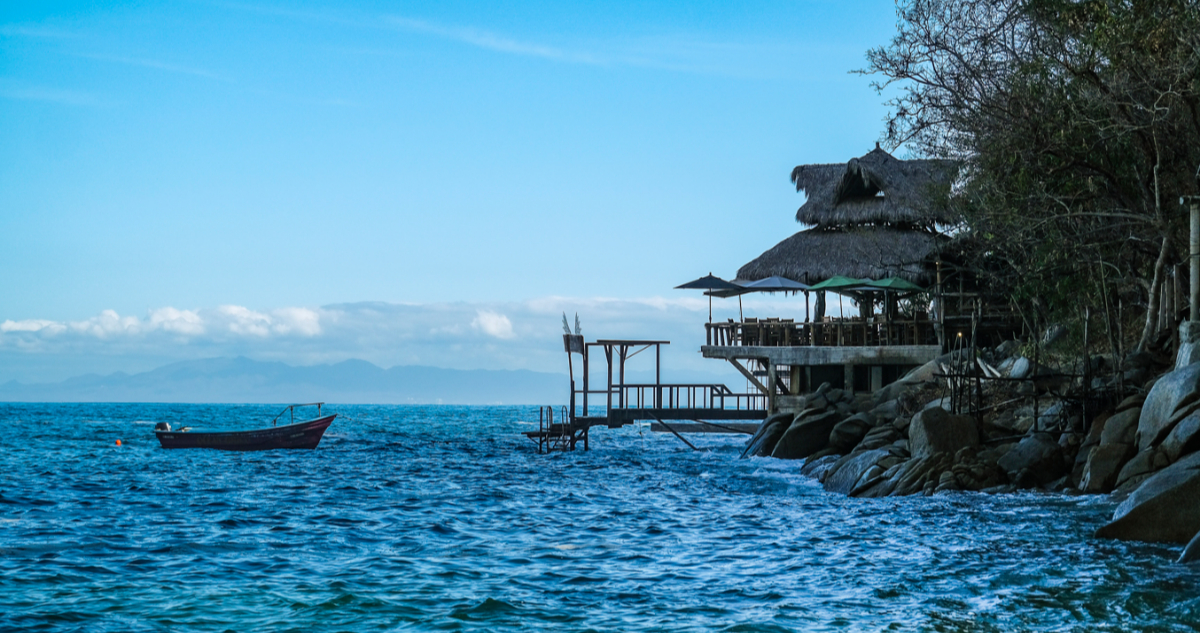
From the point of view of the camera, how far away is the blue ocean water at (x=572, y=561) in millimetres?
9398

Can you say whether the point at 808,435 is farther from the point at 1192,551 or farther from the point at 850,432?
the point at 1192,551

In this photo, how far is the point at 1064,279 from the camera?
24.5m

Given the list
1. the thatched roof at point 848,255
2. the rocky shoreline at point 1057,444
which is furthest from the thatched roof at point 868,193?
the rocky shoreline at point 1057,444

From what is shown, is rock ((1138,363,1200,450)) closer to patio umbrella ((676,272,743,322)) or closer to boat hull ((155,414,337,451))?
patio umbrella ((676,272,743,322))

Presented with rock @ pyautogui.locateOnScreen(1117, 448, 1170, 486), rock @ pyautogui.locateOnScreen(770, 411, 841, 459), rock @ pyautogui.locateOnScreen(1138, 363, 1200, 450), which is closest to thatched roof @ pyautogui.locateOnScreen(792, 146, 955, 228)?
rock @ pyautogui.locateOnScreen(770, 411, 841, 459)

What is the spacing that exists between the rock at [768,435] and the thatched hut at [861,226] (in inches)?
252

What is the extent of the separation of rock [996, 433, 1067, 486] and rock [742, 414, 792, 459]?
29.8ft

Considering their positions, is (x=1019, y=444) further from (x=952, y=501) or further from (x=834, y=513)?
(x=834, y=513)

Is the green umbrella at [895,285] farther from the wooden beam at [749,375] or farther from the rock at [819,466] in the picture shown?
the rock at [819,466]

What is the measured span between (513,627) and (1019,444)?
1237 cm

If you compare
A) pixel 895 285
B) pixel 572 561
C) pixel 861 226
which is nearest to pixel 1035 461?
pixel 572 561

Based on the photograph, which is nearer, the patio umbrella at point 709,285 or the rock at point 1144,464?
the rock at point 1144,464

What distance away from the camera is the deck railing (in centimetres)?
3038

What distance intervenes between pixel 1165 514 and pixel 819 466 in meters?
10.8
